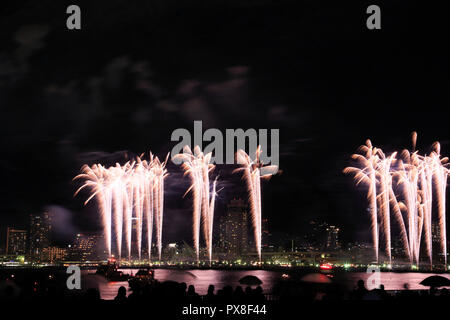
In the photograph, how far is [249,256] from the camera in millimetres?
179000

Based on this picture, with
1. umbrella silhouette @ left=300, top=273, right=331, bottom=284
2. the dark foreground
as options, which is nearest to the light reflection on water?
umbrella silhouette @ left=300, top=273, right=331, bottom=284

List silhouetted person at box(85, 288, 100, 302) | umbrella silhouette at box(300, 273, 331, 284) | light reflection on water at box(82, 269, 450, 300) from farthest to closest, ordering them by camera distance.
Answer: light reflection on water at box(82, 269, 450, 300) < umbrella silhouette at box(300, 273, 331, 284) < silhouetted person at box(85, 288, 100, 302)

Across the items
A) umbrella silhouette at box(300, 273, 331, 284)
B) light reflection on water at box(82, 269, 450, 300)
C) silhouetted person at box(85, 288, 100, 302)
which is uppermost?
silhouetted person at box(85, 288, 100, 302)

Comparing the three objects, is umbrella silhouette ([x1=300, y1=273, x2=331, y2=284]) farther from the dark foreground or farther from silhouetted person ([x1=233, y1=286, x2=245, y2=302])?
silhouetted person ([x1=233, y1=286, x2=245, y2=302])
